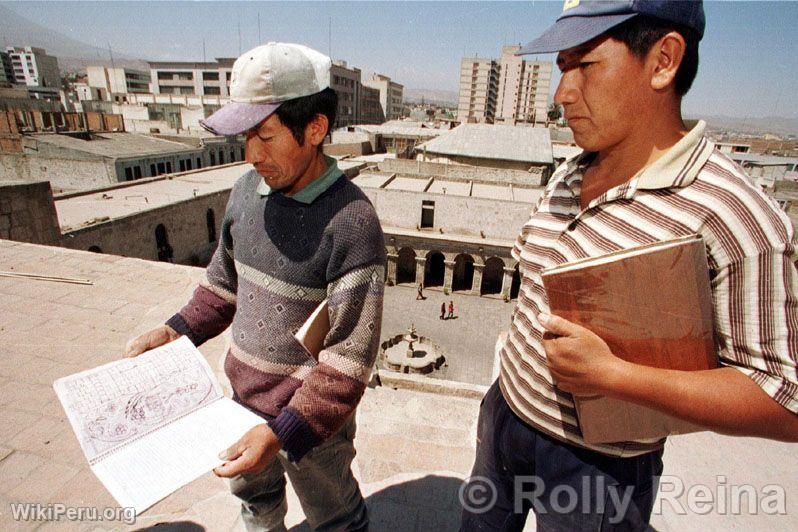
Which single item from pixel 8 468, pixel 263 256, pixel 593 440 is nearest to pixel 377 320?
pixel 263 256

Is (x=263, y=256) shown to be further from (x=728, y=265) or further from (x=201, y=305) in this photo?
(x=728, y=265)

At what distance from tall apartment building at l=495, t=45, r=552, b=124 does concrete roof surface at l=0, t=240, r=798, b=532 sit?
8303 cm

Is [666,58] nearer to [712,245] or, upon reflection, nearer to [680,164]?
[680,164]

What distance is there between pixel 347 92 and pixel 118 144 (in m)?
39.1

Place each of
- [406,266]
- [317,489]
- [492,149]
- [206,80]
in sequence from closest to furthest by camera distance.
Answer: [317,489] < [406,266] < [492,149] < [206,80]

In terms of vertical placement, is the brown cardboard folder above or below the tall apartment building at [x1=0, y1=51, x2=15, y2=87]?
below

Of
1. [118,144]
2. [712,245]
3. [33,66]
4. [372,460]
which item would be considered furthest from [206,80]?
[712,245]

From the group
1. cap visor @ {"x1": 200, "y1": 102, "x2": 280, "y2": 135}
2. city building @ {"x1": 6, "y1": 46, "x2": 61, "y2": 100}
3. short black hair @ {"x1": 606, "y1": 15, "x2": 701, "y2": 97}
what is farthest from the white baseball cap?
city building @ {"x1": 6, "y1": 46, "x2": 61, "y2": 100}

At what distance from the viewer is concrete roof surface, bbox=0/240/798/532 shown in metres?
2.62

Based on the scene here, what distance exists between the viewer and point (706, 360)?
110 cm

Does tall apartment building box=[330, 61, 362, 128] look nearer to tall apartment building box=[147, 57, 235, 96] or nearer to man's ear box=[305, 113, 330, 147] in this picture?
tall apartment building box=[147, 57, 235, 96]

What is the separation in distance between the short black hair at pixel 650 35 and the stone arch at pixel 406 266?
18184mm

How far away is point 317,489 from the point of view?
1.96 meters

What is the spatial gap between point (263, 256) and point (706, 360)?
5.28ft
